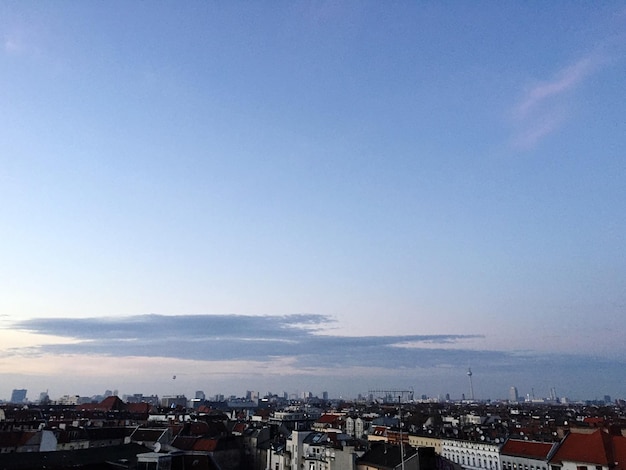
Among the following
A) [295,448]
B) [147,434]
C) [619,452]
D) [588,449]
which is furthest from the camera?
[147,434]

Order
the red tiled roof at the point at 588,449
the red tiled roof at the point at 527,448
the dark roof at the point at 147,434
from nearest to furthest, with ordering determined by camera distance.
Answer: the red tiled roof at the point at 588,449 < the red tiled roof at the point at 527,448 < the dark roof at the point at 147,434

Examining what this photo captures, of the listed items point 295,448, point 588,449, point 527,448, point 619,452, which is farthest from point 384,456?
point 619,452

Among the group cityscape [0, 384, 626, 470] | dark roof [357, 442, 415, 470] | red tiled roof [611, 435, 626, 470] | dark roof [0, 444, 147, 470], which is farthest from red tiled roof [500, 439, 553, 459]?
dark roof [0, 444, 147, 470]

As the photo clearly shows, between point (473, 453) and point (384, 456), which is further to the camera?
point (473, 453)

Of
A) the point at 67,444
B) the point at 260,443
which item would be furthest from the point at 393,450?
the point at 67,444

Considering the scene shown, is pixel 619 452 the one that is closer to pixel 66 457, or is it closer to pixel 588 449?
pixel 588 449

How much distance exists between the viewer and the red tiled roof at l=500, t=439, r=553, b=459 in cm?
8606

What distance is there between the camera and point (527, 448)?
9038cm

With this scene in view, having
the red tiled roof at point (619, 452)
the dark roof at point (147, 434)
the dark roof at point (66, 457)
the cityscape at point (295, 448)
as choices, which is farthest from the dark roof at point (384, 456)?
the dark roof at point (147, 434)

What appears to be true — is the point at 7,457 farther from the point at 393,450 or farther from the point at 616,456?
the point at 616,456

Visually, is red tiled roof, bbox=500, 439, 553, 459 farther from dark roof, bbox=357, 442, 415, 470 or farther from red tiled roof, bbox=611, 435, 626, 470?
dark roof, bbox=357, 442, 415, 470

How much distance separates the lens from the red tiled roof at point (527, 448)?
282 ft

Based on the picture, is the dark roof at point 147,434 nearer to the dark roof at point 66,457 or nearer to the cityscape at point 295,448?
the cityscape at point 295,448

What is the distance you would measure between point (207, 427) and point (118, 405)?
95820 mm
